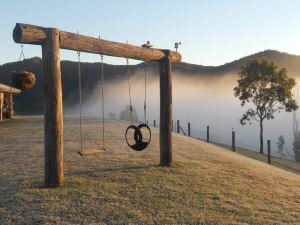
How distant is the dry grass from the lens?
9.27 meters

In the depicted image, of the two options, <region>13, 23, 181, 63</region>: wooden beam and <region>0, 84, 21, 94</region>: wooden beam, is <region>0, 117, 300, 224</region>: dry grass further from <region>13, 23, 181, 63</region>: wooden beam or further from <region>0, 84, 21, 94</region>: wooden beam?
<region>0, 84, 21, 94</region>: wooden beam

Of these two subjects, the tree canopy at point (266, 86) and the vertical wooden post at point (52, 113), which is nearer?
the vertical wooden post at point (52, 113)

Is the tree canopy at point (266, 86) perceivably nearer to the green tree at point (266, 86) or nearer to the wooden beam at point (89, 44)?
the green tree at point (266, 86)

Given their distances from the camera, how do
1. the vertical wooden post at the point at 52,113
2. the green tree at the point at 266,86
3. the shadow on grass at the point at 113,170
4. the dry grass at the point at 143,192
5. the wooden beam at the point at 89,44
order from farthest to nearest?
the green tree at the point at 266,86
the shadow on grass at the point at 113,170
the vertical wooden post at the point at 52,113
the wooden beam at the point at 89,44
the dry grass at the point at 143,192

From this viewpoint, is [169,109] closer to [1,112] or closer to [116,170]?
[116,170]

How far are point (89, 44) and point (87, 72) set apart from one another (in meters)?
102

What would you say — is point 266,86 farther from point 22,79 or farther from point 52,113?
point 52,113

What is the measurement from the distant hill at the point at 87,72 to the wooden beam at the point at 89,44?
206ft

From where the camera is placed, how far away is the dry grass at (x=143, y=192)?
9.27m

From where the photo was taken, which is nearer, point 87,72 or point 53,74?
point 53,74

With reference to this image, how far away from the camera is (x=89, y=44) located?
12.0 meters

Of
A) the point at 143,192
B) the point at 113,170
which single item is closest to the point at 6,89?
the point at 113,170

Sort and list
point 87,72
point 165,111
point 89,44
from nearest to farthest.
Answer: point 89,44 < point 165,111 < point 87,72

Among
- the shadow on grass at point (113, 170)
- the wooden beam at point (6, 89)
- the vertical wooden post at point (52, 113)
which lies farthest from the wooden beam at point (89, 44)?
the wooden beam at point (6, 89)
